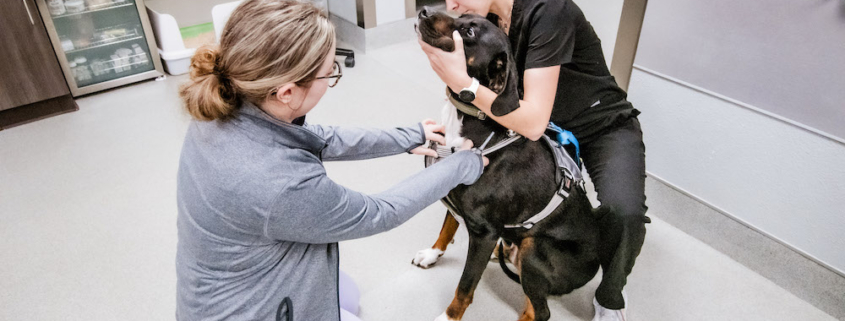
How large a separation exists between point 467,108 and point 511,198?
0.91ft

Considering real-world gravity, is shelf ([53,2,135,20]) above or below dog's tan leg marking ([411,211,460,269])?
above

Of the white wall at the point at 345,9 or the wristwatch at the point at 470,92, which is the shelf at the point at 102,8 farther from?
the wristwatch at the point at 470,92

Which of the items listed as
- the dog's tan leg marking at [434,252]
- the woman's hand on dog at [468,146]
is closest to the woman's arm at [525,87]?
the woman's hand on dog at [468,146]

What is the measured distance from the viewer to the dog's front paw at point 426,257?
6.37 feet

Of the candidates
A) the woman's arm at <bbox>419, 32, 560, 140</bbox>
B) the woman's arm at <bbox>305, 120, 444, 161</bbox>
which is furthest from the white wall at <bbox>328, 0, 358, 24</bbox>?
the woman's arm at <bbox>419, 32, 560, 140</bbox>

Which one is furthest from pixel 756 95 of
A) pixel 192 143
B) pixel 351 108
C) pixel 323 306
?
pixel 351 108

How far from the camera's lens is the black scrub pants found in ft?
5.02

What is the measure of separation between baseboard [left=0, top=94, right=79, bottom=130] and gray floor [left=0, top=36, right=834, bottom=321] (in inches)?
3.5

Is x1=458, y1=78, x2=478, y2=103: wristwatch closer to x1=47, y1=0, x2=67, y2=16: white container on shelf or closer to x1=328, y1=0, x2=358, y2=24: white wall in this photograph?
x1=328, y1=0, x2=358, y2=24: white wall

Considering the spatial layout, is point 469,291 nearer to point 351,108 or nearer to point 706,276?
point 706,276

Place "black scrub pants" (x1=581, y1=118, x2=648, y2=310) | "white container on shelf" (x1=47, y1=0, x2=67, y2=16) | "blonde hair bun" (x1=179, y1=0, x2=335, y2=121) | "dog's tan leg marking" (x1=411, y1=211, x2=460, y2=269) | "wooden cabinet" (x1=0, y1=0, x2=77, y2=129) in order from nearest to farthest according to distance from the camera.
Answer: "blonde hair bun" (x1=179, y1=0, x2=335, y2=121) < "black scrub pants" (x1=581, y1=118, x2=648, y2=310) < "dog's tan leg marking" (x1=411, y1=211, x2=460, y2=269) < "wooden cabinet" (x1=0, y1=0, x2=77, y2=129) < "white container on shelf" (x1=47, y1=0, x2=67, y2=16)

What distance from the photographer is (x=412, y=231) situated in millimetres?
2166

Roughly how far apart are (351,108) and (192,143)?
217cm

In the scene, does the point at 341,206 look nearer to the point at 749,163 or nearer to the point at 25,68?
the point at 749,163
